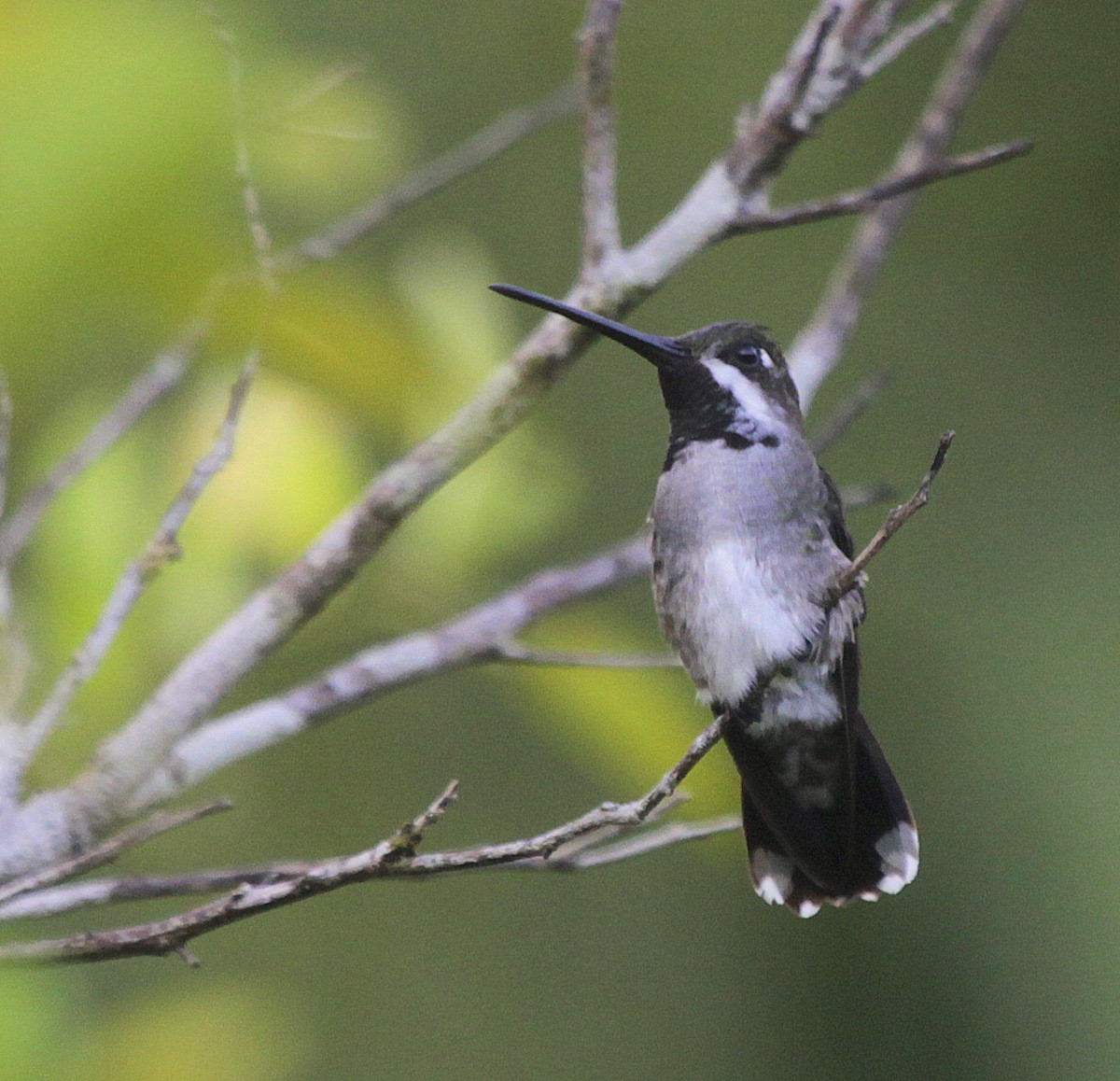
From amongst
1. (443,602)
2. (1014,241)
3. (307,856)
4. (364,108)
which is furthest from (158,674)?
(1014,241)

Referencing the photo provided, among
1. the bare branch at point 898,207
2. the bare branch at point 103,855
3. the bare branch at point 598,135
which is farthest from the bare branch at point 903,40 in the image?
the bare branch at point 103,855

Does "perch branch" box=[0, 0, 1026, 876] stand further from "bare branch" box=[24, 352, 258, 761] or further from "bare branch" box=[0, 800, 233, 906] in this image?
"bare branch" box=[0, 800, 233, 906]

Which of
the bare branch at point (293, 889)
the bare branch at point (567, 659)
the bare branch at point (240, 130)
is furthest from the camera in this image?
the bare branch at point (567, 659)

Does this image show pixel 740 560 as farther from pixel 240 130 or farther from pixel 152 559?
pixel 240 130

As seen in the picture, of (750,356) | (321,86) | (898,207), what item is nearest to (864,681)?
(898,207)

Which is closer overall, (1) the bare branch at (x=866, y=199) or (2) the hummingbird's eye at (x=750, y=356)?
(1) the bare branch at (x=866, y=199)

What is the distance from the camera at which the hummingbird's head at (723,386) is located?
1.81m

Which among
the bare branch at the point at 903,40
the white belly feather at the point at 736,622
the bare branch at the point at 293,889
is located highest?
the bare branch at the point at 903,40

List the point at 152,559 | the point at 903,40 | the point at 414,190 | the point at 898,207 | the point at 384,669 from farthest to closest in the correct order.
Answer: the point at 898,207
the point at 414,190
the point at 384,669
the point at 903,40
the point at 152,559

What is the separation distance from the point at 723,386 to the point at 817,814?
539 millimetres

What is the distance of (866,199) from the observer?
61.0 inches

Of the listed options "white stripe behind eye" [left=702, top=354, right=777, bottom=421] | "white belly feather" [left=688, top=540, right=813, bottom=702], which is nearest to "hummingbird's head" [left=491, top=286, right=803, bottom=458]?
"white stripe behind eye" [left=702, top=354, right=777, bottom=421]

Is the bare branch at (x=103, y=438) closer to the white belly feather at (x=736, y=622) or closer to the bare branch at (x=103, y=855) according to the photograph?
the bare branch at (x=103, y=855)

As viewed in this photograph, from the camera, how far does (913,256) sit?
5371 mm
